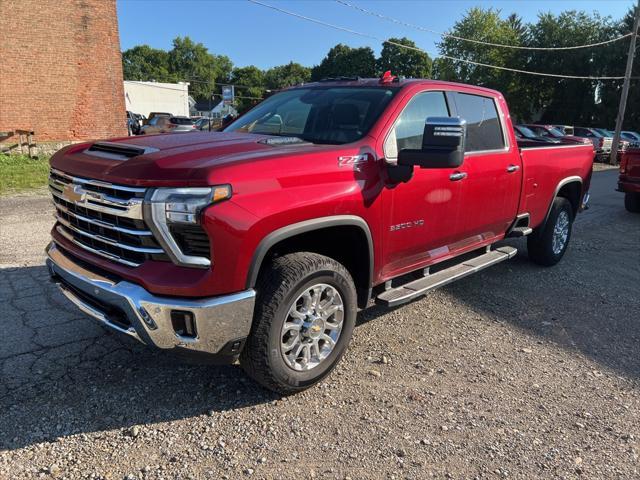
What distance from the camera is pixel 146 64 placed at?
107 m

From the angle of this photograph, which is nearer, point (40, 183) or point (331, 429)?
point (331, 429)

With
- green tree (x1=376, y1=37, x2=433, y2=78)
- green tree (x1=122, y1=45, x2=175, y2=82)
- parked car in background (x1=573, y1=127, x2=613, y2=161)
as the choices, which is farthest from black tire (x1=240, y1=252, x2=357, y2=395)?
green tree (x1=122, y1=45, x2=175, y2=82)

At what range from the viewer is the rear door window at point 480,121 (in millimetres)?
4344

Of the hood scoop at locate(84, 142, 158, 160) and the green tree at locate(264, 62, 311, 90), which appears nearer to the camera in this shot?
the hood scoop at locate(84, 142, 158, 160)

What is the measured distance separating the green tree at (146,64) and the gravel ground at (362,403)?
106 metres

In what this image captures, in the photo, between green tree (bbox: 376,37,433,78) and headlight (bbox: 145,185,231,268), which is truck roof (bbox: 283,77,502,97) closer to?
headlight (bbox: 145,185,231,268)

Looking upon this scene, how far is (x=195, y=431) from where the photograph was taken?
281 centimetres

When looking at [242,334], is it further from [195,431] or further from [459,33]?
[459,33]

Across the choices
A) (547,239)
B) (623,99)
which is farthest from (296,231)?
(623,99)

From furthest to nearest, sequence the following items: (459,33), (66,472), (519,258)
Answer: (459,33) → (519,258) → (66,472)

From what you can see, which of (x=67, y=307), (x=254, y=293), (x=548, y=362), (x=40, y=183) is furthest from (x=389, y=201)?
(x=40, y=183)

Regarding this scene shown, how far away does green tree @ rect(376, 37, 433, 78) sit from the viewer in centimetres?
7143

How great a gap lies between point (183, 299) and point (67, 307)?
2.25 m

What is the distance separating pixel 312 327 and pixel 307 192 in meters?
0.84
